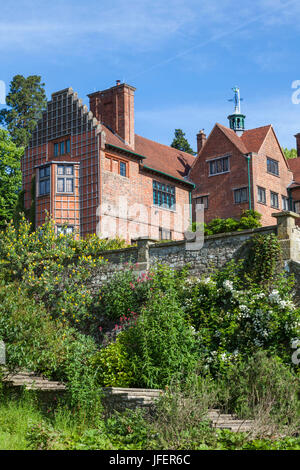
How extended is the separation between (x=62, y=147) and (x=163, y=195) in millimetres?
6613

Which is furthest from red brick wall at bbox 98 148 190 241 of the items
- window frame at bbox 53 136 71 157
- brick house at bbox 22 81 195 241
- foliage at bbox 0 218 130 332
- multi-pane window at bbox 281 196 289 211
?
foliage at bbox 0 218 130 332

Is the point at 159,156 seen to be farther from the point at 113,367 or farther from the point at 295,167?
the point at 113,367

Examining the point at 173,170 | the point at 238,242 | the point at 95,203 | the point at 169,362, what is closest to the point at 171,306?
the point at 169,362

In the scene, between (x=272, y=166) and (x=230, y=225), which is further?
(x=272, y=166)

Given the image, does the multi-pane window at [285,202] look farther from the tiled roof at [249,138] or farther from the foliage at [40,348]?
the foliage at [40,348]

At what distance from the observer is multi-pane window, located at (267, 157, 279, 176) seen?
3572 centimetres

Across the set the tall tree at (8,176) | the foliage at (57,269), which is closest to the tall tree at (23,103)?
the tall tree at (8,176)

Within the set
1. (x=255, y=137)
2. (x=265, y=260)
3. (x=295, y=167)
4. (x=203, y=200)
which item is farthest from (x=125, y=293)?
(x=295, y=167)

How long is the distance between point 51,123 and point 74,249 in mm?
12650

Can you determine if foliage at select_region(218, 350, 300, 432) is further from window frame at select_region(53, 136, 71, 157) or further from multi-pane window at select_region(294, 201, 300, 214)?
multi-pane window at select_region(294, 201, 300, 214)

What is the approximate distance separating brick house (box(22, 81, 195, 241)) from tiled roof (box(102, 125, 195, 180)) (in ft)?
0.39

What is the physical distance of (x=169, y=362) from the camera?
14156 mm

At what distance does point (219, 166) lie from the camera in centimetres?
3553
